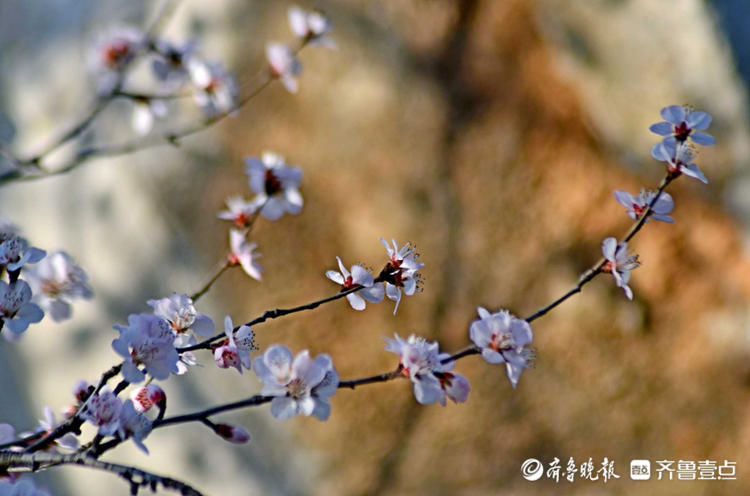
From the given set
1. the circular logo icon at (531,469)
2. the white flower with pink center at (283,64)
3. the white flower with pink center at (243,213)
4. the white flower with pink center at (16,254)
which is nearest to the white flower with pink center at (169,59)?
the white flower with pink center at (283,64)

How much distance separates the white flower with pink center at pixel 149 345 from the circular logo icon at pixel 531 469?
87 centimetres

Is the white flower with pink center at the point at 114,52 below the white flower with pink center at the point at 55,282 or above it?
above

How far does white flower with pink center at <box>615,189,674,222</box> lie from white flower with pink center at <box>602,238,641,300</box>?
24mm

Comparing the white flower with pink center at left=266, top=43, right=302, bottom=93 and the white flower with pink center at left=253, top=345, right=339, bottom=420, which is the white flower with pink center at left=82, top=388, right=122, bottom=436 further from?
the white flower with pink center at left=266, top=43, right=302, bottom=93

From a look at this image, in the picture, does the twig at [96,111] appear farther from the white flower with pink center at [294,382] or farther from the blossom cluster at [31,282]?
the white flower with pink center at [294,382]

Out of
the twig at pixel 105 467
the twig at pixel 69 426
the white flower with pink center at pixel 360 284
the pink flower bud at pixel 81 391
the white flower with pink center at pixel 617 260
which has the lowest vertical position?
the twig at pixel 105 467

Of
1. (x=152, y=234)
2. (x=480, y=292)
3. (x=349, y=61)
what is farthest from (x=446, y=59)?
(x=152, y=234)

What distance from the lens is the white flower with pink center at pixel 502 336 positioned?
38 cm

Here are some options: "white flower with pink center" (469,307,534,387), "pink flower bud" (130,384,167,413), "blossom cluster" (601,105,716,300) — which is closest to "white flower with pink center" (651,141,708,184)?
"blossom cluster" (601,105,716,300)

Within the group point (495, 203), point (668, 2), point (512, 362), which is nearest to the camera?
point (512, 362)

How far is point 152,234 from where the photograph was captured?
3.64 feet

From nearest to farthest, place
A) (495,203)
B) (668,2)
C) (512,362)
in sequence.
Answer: (512,362), (668,2), (495,203)

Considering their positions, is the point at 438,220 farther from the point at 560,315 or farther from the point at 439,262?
the point at 560,315

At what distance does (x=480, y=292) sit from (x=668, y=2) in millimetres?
567
